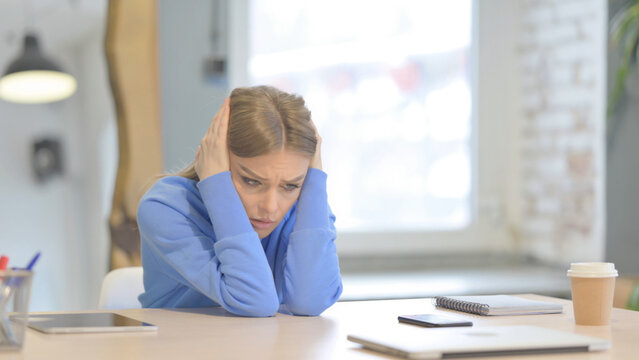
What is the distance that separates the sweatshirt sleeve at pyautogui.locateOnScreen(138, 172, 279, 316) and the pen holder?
477 millimetres

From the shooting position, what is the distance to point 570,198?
3443 mm

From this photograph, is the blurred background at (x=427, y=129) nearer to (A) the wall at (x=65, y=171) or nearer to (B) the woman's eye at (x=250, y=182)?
(A) the wall at (x=65, y=171)

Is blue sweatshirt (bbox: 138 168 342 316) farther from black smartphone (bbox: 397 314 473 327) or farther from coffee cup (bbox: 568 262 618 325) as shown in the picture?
coffee cup (bbox: 568 262 618 325)

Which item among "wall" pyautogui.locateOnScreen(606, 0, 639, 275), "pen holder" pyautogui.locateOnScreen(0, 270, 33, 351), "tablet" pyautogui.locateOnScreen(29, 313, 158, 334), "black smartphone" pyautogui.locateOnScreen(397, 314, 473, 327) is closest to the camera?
"pen holder" pyautogui.locateOnScreen(0, 270, 33, 351)

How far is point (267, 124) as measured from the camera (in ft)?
5.29

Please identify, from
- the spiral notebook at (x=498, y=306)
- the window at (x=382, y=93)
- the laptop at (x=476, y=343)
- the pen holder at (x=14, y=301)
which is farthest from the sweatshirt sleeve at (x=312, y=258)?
the window at (x=382, y=93)

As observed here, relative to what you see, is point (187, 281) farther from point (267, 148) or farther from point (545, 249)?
point (545, 249)

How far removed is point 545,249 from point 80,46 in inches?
79.6

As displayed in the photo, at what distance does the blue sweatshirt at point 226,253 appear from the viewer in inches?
59.2

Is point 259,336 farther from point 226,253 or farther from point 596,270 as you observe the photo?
point 596,270

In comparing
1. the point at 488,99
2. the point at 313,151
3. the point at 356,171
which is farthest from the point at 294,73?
the point at 313,151

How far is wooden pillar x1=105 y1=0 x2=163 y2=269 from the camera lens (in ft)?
9.08

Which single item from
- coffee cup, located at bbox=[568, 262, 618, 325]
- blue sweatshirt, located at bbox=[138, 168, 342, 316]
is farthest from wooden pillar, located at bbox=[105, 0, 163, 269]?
coffee cup, located at bbox=[568, 262, 618, 325]

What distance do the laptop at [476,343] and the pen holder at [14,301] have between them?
1.40ft
